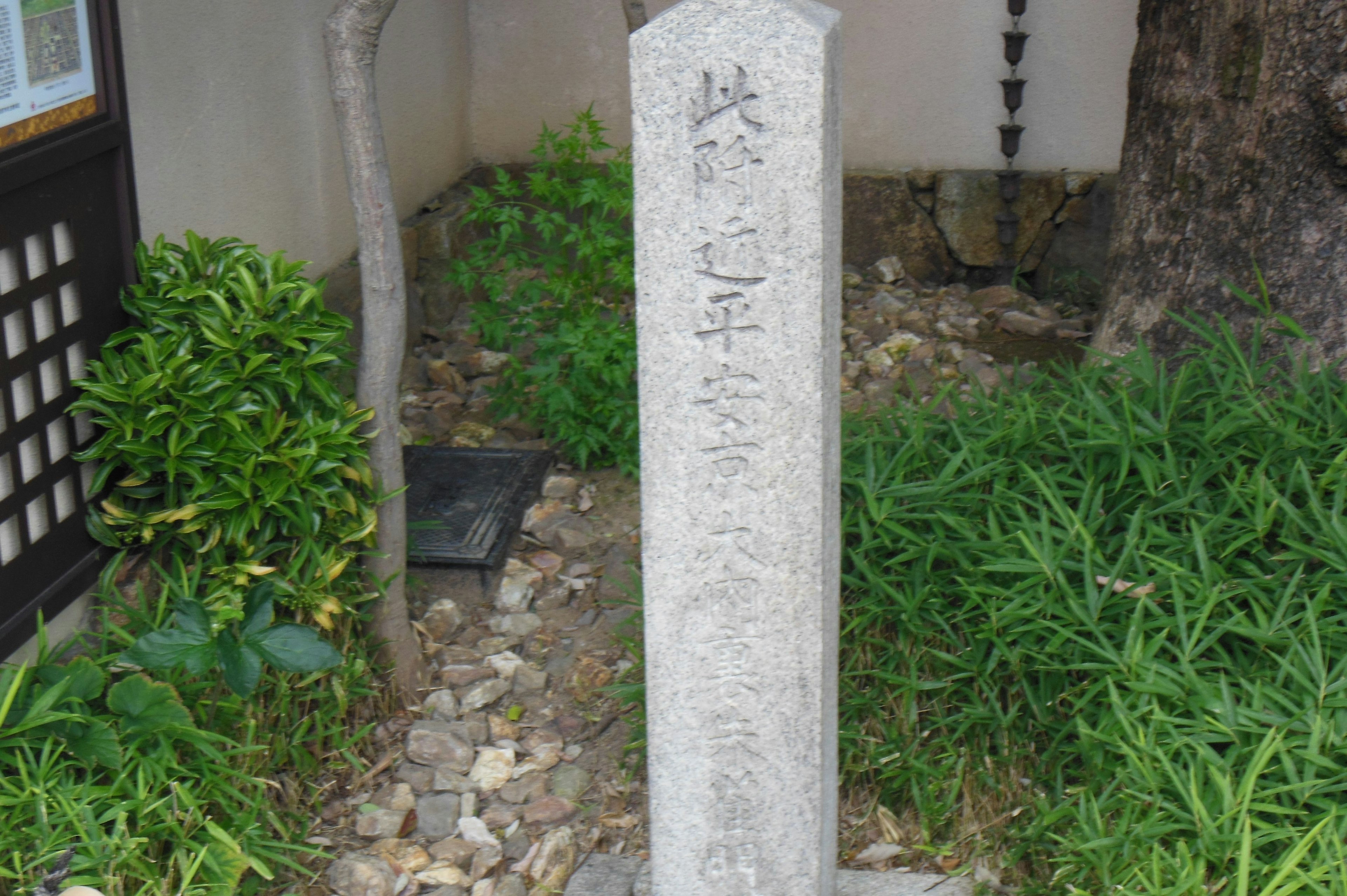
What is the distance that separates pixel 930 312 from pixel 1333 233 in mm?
2033

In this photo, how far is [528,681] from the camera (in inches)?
143

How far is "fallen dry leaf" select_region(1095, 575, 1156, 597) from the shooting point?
2881 millimetres

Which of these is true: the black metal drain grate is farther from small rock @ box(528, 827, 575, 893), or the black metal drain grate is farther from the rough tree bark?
the rough tree bark

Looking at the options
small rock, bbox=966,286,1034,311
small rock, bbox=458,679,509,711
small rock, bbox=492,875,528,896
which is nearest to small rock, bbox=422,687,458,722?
small rock, bbox=458,679,509,711

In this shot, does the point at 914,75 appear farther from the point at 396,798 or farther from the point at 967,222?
the point at 396,798

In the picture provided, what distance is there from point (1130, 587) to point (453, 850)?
5.68 feet

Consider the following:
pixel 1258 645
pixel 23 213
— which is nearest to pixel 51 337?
pixel 23 213

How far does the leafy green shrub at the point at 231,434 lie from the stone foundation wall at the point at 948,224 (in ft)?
7.24

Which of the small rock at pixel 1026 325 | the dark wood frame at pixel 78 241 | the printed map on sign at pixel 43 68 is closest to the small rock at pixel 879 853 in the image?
the dark wood frame at pixel 78 241

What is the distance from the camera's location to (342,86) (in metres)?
3.28

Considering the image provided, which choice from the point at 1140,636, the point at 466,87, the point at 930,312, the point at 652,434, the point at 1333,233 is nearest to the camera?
the point at 652,434

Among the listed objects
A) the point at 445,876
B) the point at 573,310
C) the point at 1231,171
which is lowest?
the point at 445,876

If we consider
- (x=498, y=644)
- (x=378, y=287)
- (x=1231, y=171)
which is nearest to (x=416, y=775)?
(x=498, y=644)

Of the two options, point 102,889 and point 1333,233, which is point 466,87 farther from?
point 102,889
